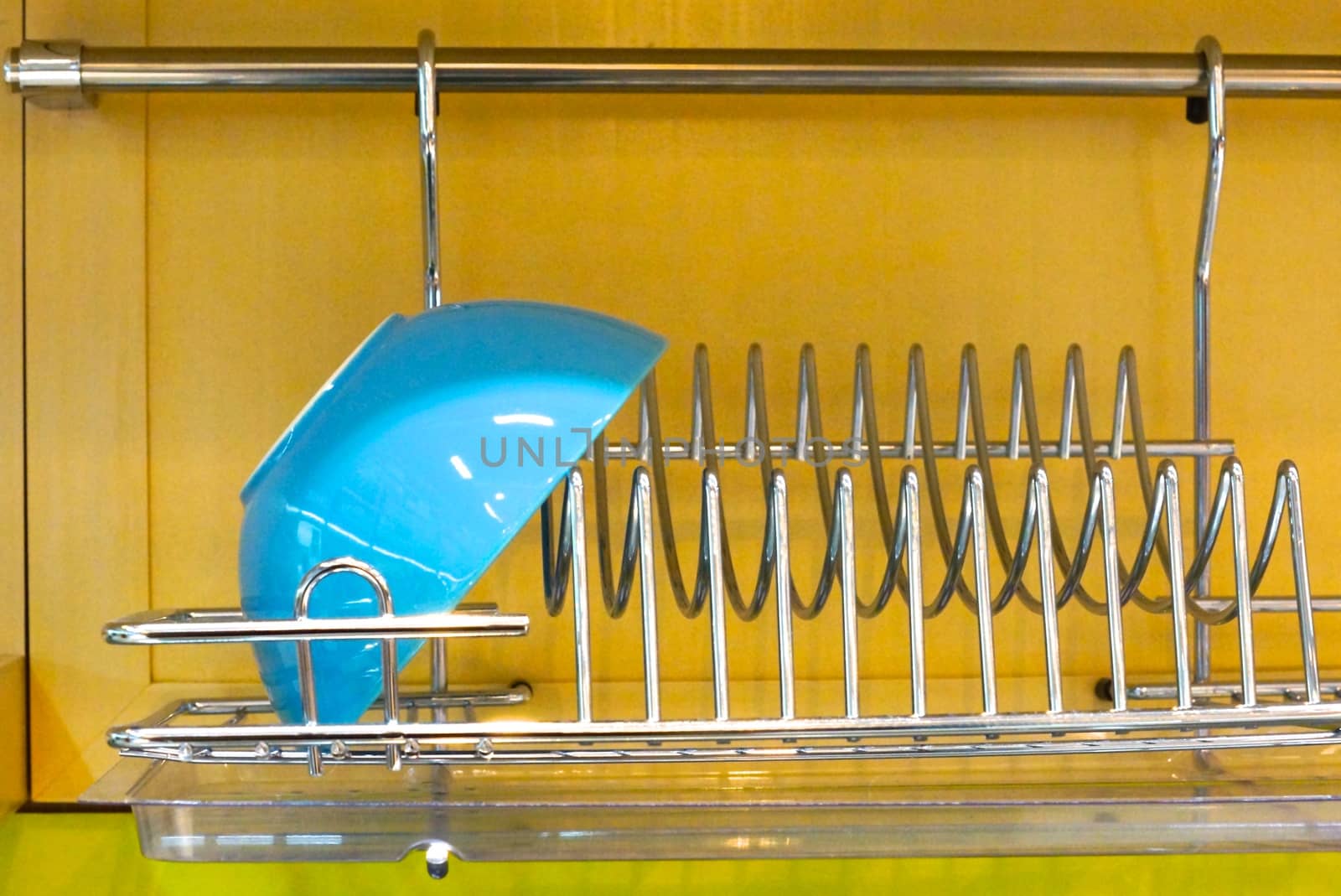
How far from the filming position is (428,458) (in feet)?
1.43

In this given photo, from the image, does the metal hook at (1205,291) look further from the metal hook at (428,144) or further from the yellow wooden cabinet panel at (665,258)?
the metal hook at (428,144)

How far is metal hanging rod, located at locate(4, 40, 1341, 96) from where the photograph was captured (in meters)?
0.60

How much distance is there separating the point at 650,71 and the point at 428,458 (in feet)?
0.92

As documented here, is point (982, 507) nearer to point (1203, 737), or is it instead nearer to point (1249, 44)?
point (1203, 737)

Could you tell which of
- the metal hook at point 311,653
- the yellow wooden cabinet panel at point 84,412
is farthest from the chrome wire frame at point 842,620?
the yellow wooden cabinet panel at point 84,412

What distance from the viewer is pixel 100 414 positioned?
2.23ft

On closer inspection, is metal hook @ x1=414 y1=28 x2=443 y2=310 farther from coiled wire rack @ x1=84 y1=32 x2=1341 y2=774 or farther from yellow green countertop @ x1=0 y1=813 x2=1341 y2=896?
yellow green countertop @ x1=0 y1=813 x2=1341 y2=896

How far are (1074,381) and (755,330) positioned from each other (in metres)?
0.19

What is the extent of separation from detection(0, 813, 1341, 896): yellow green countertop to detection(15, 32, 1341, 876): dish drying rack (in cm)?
14

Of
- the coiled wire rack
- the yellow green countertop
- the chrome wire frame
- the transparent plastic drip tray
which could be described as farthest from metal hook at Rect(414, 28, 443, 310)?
the yellow green countertop

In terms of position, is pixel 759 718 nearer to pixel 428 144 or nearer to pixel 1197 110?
pixel 428 144

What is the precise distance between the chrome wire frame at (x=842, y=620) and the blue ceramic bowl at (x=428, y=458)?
0.07 ft

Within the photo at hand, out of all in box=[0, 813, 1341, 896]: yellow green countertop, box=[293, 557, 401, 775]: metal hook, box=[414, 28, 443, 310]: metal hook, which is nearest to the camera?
box=[293, 557, 401, 775]: metal hook

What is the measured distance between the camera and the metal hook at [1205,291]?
0.61 metres
